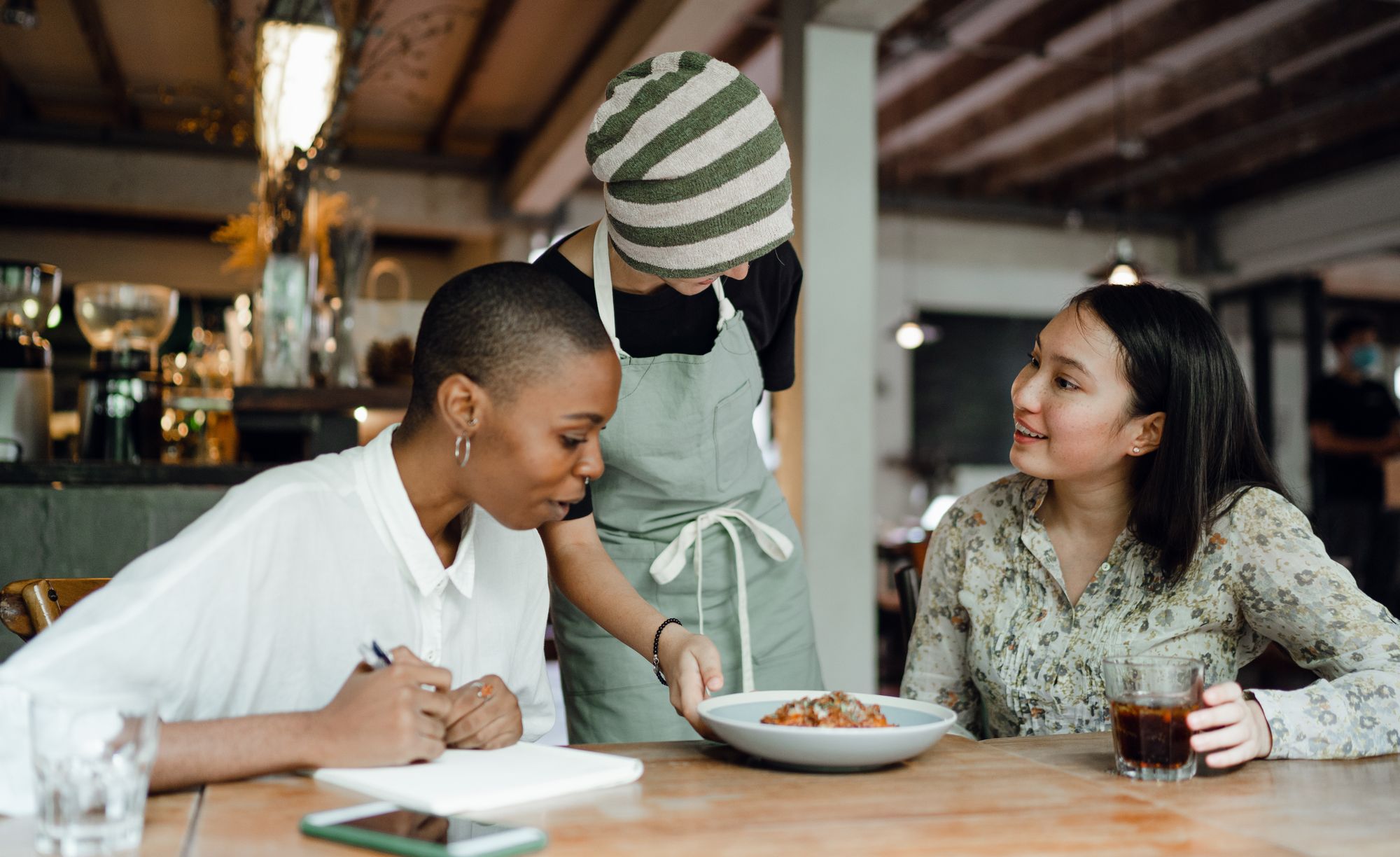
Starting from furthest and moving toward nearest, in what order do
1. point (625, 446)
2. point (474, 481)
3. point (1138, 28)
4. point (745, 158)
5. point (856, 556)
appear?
point (1138, 28) < point (856, 556) < point (625, 446) < point (745, 158) < point (474, 481)

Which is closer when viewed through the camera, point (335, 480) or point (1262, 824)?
point (1262, 824)

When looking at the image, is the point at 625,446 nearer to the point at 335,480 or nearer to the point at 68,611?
the point at 335,480

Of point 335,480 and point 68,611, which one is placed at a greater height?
point 335,480

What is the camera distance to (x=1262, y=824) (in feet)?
3.46

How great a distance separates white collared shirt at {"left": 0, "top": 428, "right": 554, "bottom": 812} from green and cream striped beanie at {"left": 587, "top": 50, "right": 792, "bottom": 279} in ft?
→ 1.34

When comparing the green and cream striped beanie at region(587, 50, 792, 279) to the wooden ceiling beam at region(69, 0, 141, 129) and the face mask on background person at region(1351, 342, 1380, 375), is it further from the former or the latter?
the face mask on background person at region(1351, 342, 1380, 375)

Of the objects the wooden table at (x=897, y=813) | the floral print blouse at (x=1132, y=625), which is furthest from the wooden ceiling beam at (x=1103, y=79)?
the wooden table at (x=897, y=813)

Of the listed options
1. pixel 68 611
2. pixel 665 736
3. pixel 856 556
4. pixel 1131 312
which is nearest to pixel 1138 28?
pixel 856 556

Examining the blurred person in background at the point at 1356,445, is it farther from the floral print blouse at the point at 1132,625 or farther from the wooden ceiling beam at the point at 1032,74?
the floral print blouse at the point at 1132,625

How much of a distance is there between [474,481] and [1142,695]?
0.73 metres

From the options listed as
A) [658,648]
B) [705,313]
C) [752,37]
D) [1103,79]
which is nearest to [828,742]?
[658,648]

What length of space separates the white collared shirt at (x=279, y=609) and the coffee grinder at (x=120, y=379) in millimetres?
1718

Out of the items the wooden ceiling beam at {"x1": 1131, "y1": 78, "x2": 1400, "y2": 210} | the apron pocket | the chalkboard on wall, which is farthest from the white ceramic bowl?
the chalkboard on wall

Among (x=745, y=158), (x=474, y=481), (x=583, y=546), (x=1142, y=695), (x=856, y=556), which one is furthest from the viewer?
(x=856, y=556)
